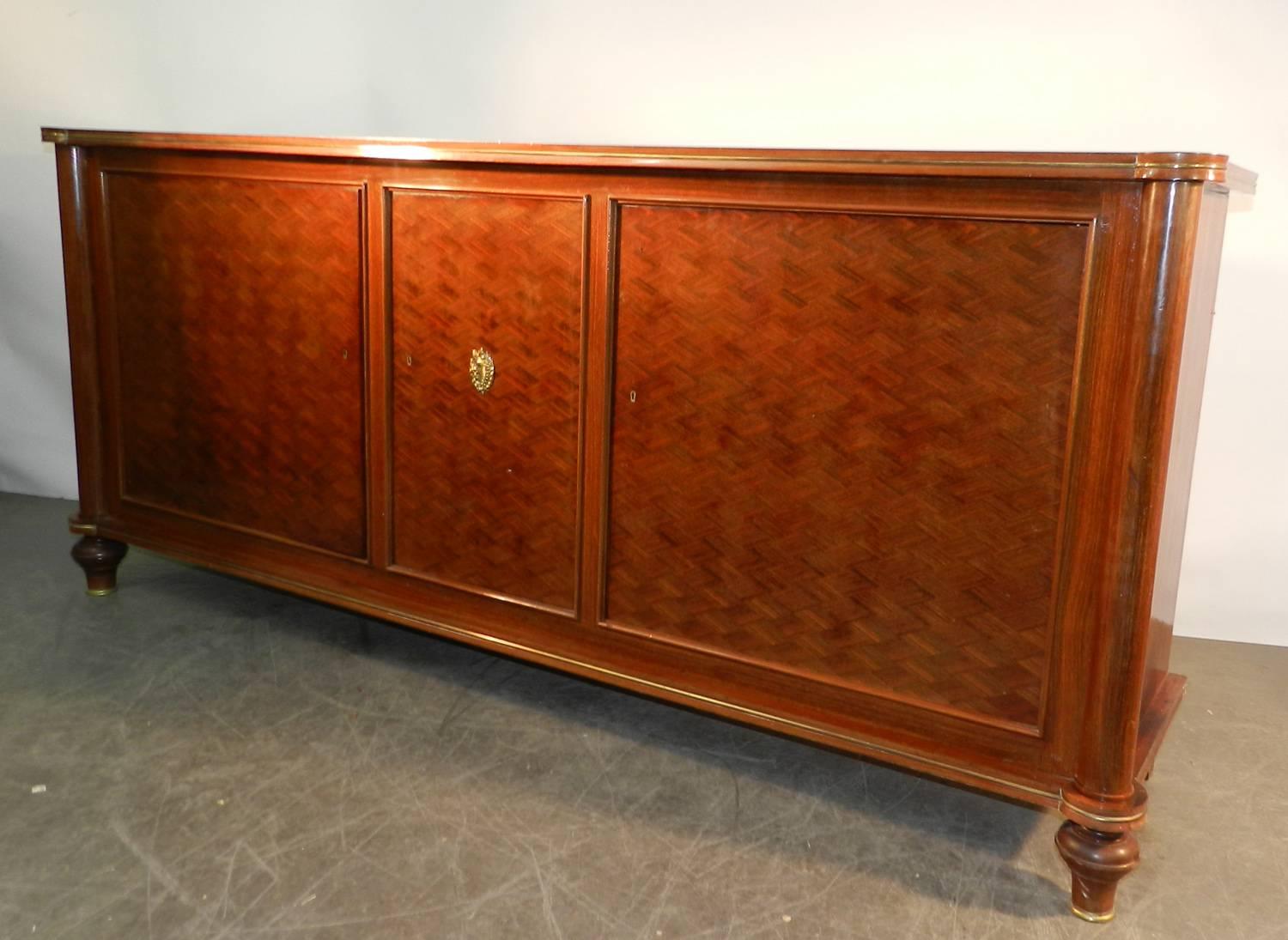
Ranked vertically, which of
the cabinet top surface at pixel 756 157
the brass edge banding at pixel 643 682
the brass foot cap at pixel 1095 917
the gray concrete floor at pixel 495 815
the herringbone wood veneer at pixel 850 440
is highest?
the cabinet top surface at pixel 756 157

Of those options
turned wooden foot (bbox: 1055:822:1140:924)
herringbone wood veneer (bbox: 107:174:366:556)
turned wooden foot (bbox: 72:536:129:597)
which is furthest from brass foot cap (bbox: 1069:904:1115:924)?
turned wooden foot (bbox: 72:536:129:597)

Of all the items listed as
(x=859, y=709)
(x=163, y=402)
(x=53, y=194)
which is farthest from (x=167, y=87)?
(x=859, y=709)

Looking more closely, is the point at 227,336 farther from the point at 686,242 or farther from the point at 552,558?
the point at 686,242

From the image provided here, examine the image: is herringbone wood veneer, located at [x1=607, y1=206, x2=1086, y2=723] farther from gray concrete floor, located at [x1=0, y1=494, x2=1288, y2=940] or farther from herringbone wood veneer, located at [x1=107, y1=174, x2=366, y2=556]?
herringbone wood veneer, located at [x1=107, y1=174, x2=366, y2=556]

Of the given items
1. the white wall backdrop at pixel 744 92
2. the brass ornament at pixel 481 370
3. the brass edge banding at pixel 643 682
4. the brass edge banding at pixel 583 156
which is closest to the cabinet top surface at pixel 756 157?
the brass edge banding at pixel 583 156

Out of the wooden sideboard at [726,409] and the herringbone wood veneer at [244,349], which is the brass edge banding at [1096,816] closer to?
the wooden sideboard at [726,409]

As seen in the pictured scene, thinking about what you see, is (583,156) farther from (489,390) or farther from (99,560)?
(99,560)

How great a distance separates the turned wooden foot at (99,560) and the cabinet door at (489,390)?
39.9 inches

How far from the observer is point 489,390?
249cm

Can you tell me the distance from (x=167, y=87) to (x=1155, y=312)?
3.17m

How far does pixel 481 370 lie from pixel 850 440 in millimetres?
788

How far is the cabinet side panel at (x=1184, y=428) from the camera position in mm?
2027

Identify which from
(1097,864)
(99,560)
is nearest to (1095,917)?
(1097,864)

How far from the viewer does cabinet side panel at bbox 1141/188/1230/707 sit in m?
2.03
